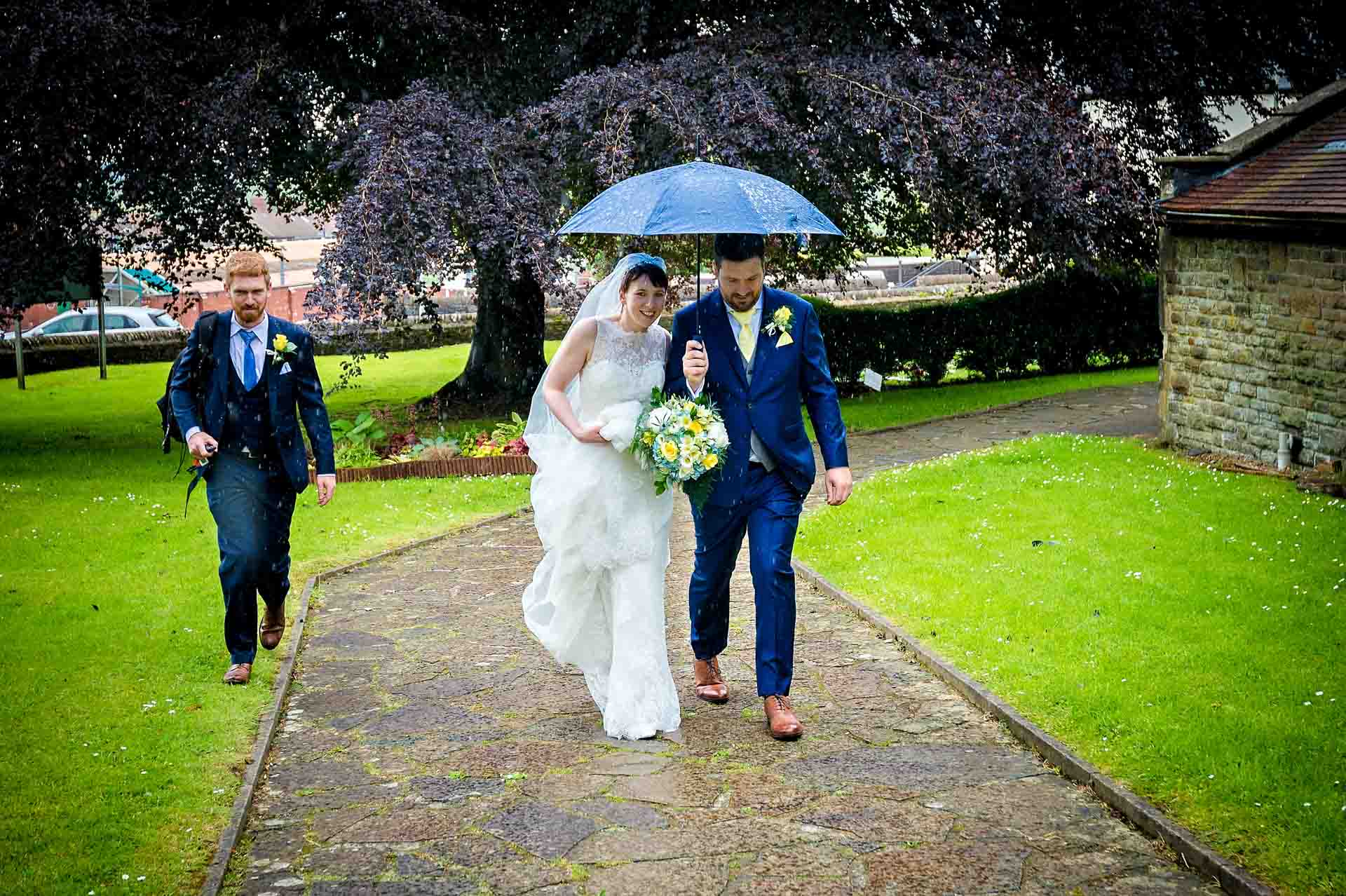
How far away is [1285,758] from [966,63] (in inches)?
512

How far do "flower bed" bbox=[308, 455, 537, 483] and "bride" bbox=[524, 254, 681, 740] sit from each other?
27.5ft

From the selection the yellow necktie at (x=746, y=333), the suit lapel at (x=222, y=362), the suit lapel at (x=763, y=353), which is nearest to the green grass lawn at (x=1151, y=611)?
the suit lapel at (x=763, y=353)

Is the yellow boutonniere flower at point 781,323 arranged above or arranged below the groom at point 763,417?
above

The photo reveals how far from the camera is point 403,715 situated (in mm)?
7316

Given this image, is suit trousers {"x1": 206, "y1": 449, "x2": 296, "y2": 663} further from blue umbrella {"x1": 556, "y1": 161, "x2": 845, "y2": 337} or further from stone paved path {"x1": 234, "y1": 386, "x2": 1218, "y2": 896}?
blue umbrella {"x1": 556, "y1": 161, "x2": 845, "y2": 337}

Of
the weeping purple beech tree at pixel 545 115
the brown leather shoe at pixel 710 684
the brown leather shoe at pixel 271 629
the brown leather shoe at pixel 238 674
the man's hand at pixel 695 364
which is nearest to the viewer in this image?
the man's hand at pixel 695 364

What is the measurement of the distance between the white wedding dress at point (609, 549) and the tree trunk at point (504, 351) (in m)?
13.2

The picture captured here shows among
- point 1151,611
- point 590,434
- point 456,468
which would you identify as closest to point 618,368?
point 590,434

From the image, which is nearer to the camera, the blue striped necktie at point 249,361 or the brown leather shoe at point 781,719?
the brown leather shoe at point 781,719

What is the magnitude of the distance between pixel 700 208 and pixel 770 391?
1006 mm

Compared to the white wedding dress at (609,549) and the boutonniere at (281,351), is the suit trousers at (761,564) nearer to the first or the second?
the white wedding dress at (609,549)

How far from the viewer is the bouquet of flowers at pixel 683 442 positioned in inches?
265

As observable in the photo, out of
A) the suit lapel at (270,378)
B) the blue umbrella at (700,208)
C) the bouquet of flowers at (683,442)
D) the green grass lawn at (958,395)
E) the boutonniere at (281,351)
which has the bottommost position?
the green grass lawn at (958,395)

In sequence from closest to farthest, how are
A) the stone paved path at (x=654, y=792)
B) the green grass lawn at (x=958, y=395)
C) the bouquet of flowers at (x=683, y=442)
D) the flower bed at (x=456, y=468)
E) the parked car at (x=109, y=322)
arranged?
the stone paved path at (x=654, y=792)
the bouquet of flowers at (x=683, y=442)
the flower bed at (x=456, y=468)
the green grass lawn at (x=958, y=395)
the parked car at (x=109, y=322)
